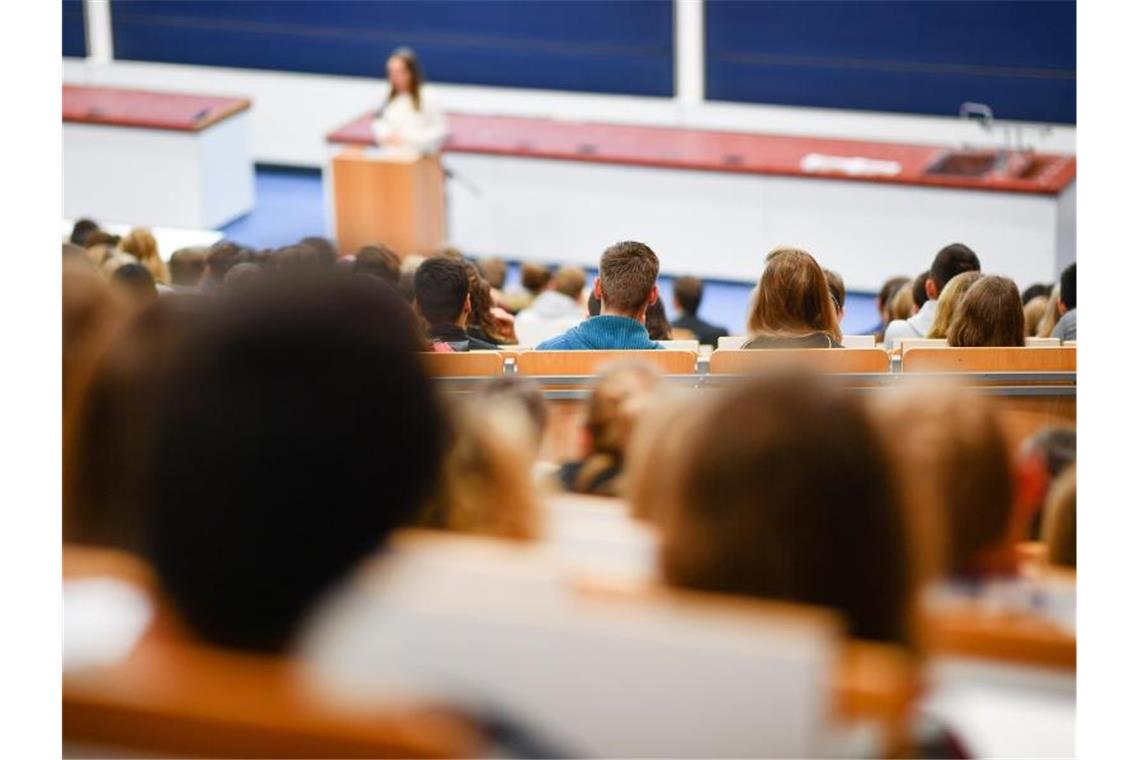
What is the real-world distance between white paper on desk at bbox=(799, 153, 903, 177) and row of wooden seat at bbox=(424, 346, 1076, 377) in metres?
4.76

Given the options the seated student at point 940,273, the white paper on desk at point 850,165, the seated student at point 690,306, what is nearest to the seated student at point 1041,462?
the seated student at point 940,273

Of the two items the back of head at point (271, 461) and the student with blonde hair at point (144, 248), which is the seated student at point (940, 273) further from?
the back of head at point (271, 461)

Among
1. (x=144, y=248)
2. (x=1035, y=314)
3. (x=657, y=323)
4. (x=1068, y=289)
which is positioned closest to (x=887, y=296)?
(x=1035, y=314)

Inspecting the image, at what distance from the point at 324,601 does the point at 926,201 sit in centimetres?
704

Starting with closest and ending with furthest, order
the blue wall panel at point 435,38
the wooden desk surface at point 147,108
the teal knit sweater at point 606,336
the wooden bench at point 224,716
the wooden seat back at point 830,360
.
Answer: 1. the wooden bench at point 224,716
2. the wooden seat back at point 830,360
3. the teal knit sweater at point 606,336
4. the wooden desk surface at point 147,108
5. the blue wall panel at point 435,38

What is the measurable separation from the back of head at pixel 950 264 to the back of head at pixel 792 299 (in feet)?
3.87

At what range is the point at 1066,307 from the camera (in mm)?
5078

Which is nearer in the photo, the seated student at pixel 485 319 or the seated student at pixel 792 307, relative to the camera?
the seated student at pixel 792 307

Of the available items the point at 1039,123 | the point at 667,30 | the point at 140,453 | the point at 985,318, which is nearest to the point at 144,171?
the point at 667,30

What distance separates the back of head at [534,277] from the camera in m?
6.57

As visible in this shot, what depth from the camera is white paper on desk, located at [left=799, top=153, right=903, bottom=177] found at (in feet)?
26.5

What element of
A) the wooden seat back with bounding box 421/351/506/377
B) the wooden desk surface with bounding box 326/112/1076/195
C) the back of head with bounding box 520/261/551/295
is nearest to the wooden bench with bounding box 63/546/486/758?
the wooden seat back with bounding box 421/351/506/377

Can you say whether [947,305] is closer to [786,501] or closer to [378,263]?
[378,263]

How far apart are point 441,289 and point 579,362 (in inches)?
40.7
